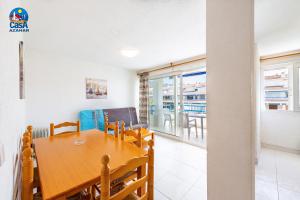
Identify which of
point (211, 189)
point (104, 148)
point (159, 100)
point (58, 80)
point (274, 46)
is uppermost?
point (274, 46)

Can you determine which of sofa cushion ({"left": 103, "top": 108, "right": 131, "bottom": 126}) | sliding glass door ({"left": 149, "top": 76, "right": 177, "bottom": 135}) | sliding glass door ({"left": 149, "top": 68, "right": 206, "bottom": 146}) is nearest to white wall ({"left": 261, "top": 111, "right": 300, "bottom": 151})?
sliding glass door ({"left": 149, "top": 68, "right": 206, "bottom": 146})

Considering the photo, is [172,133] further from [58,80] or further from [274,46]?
[58,80]

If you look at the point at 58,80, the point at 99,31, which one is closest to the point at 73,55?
the point at 58,80

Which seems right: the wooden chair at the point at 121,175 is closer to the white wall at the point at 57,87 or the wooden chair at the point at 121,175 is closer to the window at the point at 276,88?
the white wall at the point at 57,87

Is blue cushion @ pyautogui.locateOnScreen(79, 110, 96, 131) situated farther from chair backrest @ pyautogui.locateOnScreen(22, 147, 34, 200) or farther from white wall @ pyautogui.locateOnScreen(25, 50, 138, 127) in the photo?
chair backrest @ pyautogui.locateOnScreen(22, 147, 34, 200)

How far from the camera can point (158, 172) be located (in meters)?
2.19

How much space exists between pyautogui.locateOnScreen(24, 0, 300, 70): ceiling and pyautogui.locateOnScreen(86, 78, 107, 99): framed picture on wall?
1046 millimetres

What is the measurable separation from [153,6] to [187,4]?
399mm

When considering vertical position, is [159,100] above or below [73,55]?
below

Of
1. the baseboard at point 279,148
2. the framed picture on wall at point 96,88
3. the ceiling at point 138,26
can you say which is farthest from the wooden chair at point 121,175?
the baseboard at point 279,148

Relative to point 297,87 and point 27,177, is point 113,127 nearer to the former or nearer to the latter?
point 27,177

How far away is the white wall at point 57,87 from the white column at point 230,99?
3.47 metres

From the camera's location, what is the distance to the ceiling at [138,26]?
4.93 ft

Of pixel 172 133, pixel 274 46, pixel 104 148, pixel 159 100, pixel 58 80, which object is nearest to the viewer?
pixel 104 148
